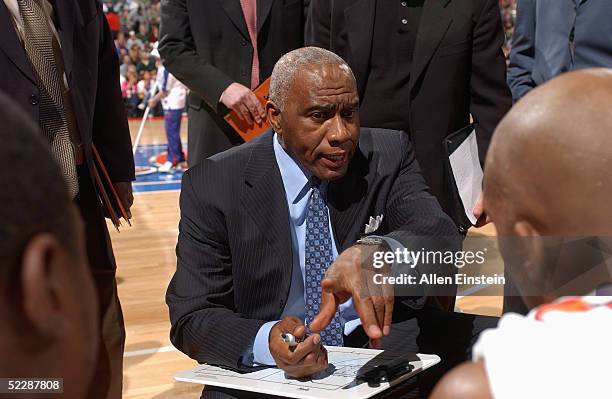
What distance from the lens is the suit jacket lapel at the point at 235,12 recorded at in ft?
11.4

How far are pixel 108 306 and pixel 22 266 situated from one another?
2078mm

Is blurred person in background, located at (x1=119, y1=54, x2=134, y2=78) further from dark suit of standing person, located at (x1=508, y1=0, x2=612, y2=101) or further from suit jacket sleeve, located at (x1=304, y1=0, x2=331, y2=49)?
dark suit of standing person, located at (x1=508, y1=0, x2=612, y2=101)

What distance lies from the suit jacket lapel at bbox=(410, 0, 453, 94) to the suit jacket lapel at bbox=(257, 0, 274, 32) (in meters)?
0.68

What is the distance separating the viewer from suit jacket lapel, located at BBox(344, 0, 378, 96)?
3072 mm

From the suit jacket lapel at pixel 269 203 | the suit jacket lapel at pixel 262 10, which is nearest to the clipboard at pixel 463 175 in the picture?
the suit jacket lapel at pixel 269 203

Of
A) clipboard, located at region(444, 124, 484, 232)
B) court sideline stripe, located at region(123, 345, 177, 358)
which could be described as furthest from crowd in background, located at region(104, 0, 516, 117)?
clipboard, located at region(444, 124, 484, 232)

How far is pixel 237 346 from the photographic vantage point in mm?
2074

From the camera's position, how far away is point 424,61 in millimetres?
3061

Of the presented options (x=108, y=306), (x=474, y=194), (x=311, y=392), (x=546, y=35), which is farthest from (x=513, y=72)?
(x=311, y=392)

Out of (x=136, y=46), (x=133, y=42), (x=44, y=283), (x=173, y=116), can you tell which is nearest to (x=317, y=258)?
(x=44, y=283)

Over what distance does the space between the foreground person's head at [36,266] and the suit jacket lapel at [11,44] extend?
1.67m

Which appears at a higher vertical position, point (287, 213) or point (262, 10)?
point (262, 10)

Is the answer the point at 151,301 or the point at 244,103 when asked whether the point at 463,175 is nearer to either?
the point at 244,103

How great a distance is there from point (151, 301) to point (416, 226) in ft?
8.56
